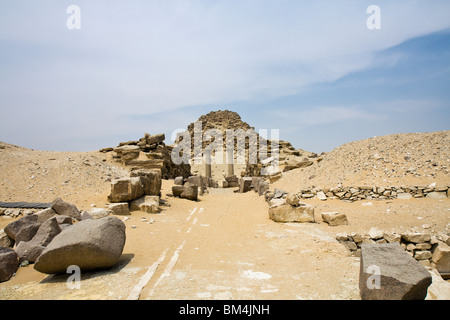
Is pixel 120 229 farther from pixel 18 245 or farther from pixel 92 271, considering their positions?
pixel 18 245

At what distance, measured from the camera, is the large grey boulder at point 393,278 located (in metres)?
3.28

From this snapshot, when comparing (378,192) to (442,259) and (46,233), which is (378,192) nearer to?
(442,259)

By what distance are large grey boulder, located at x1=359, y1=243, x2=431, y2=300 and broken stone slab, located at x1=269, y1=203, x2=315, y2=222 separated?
5849 mm

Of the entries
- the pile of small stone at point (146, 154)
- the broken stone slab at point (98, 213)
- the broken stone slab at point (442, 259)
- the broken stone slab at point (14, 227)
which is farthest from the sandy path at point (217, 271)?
the pile of small stone at point (146, 154)

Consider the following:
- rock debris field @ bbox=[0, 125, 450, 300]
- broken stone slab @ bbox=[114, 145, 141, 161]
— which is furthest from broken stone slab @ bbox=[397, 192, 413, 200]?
broken stone slab @ bbox=[114, 145, 141, 161]

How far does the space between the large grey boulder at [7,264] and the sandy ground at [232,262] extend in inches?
5.1

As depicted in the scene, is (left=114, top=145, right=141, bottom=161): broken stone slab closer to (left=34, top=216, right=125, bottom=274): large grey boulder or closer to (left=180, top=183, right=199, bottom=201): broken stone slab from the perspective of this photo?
(left=180, top=183, right=199, bottom=201): broken stone slab

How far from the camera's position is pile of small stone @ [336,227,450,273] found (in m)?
6.23

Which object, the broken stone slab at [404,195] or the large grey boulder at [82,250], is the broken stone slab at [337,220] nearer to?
the broken stone slab at [404,195]

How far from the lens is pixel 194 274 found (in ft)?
16.0

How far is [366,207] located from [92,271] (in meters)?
10.3

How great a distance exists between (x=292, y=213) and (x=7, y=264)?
Answer: 8089mm
